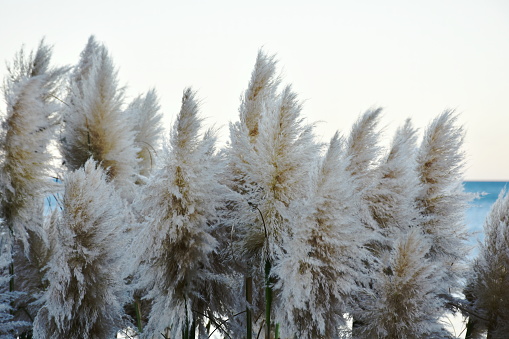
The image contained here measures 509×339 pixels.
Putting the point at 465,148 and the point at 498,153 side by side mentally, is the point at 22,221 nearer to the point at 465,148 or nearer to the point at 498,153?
the point at 465,148

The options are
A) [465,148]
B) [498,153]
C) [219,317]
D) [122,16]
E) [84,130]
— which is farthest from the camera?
[498,153]

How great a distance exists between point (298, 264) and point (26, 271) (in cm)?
148

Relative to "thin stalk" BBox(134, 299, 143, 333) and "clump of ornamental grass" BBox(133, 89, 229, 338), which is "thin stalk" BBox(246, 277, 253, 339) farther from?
"thin stalk" BBox(134, 299, 143, 333)

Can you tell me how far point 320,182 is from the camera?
6.13ft

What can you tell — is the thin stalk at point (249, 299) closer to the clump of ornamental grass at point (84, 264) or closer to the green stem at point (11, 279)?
the clump of ornamental grass at point (84, 264)

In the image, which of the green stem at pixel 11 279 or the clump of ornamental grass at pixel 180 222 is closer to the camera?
the clump of ornamental grass at pixel 180 222

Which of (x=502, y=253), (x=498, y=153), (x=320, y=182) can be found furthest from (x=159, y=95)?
(x=498, y=153)

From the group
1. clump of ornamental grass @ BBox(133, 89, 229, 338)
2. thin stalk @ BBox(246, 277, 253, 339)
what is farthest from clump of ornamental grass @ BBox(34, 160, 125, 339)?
thin stalk @ BBox(246, 277, 253, 339)

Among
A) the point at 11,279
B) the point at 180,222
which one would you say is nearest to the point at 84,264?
the point at 180,222

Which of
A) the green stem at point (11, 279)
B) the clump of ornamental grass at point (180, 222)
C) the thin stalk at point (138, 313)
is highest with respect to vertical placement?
the clump of ornamental grass at point (180, 222)

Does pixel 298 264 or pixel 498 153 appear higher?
pixel 498 153

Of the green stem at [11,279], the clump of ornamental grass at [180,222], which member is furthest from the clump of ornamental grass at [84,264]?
the green stem at [11,279]

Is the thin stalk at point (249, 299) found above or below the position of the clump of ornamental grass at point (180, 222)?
below

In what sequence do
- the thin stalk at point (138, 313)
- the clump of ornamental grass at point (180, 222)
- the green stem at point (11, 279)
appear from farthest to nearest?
the thin stalk at point (138, 313) → the green stem at point (11, 279) → the clump of ornamental grass at point (180, 222)
